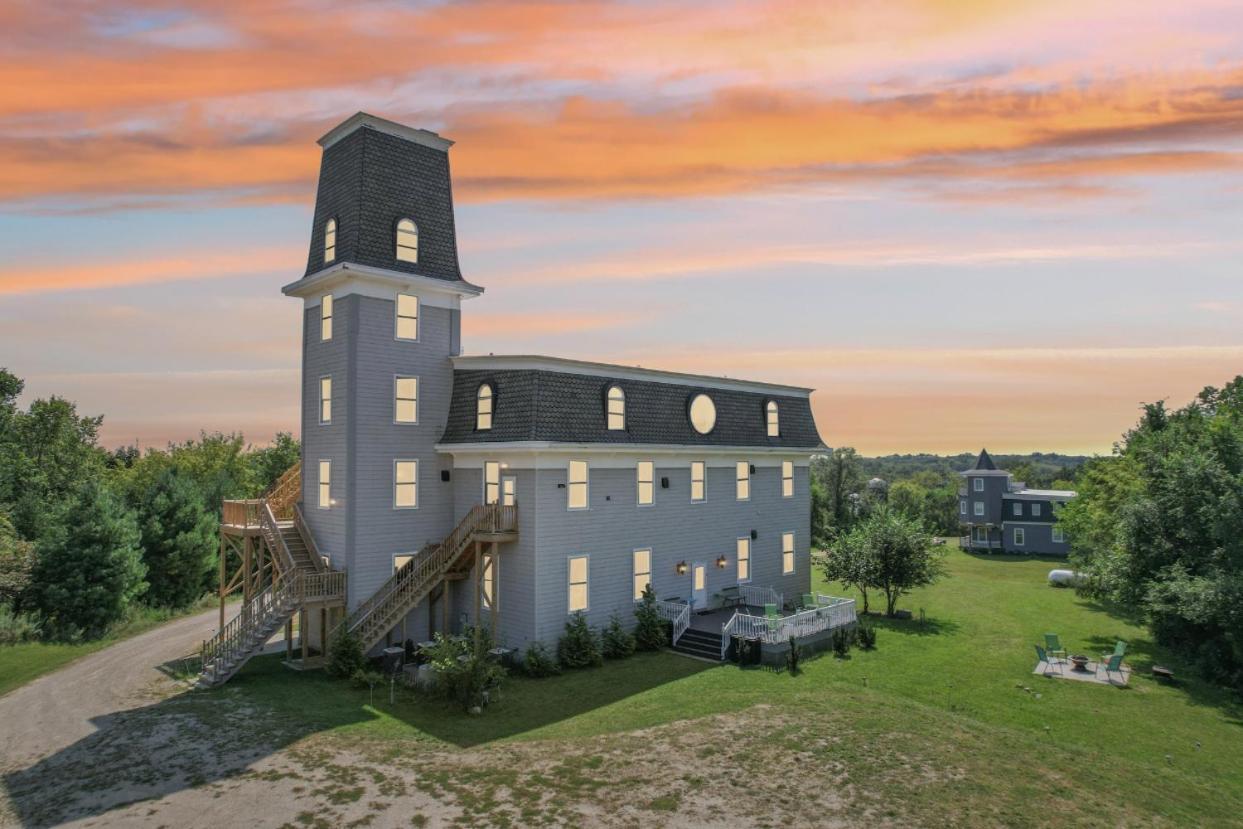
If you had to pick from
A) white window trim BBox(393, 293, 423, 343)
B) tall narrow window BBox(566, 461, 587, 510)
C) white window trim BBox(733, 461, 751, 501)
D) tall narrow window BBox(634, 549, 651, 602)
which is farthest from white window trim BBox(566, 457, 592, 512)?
white window trim BBox(733, 461, 751, 501)

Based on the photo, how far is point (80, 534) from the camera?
1260 inches

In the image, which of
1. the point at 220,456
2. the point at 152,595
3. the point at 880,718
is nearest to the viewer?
the point at 880,718

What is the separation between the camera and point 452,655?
18.8 metres

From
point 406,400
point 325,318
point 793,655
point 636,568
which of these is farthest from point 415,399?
point 793,655

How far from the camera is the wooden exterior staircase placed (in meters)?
21.2

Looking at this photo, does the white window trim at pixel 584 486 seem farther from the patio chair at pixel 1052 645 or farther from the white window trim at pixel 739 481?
the patio chair at pixel 1052 645

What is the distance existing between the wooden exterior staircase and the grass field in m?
1.03

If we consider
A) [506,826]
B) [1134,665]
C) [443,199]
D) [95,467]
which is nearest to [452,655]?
[506,826]

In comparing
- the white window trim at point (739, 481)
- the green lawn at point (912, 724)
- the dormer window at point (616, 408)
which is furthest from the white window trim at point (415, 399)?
the white window trim at point (739, 481)

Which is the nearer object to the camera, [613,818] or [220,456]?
[613,818]

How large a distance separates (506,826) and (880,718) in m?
9.78

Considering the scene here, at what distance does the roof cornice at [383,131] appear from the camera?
24953 millimetres

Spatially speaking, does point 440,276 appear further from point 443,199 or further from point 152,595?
point 152,595

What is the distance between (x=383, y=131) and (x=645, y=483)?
598 inches
